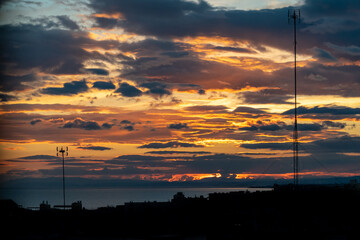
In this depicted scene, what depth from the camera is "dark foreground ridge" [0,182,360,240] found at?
219ft

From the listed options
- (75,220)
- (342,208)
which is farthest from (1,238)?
(342,208)

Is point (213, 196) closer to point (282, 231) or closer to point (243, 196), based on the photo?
point (243, 196)

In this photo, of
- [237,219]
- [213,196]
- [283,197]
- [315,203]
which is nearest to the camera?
[237,219]

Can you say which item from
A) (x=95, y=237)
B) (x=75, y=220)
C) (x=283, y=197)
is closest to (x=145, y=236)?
(x=95, y=237)

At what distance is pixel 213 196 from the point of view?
91.4 m

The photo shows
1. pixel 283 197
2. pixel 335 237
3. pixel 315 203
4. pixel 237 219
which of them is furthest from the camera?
pixel 283 197

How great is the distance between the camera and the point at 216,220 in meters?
72.7

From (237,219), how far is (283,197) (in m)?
16.0

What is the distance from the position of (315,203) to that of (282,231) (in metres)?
12.1

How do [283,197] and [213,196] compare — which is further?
[213,196]

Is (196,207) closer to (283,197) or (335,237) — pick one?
(283,197)

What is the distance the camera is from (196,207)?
8350 cm

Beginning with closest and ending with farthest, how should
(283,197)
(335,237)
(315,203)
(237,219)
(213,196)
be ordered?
(335,237) → (237,219) → (315,203) → (283,197) → (213,196)

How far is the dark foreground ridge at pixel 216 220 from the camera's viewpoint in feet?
219
